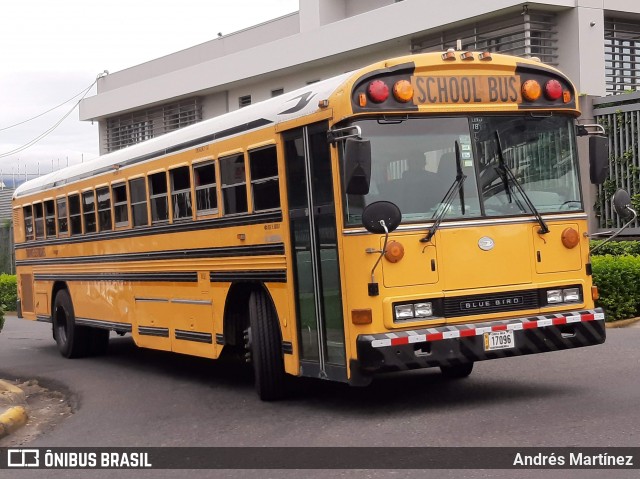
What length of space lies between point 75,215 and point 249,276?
5461 millimetres

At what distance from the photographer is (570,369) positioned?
1054cm

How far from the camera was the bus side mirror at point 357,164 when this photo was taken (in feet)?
25.7

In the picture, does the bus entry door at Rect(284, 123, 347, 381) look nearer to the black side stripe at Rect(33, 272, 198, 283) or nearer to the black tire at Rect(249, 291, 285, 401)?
the black tire at Rect(249, 291, 285, 401)

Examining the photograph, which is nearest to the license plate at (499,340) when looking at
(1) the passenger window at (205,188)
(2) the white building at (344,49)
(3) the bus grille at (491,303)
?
(3) the bus grille at (491,303)

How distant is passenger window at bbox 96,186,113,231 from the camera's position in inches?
528

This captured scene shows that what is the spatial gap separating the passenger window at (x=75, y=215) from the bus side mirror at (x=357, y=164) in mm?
7452

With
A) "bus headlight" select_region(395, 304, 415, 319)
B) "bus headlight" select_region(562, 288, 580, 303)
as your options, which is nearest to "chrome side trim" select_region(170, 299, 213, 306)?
"bus headlight" select_region(395, 304, 415, 319)

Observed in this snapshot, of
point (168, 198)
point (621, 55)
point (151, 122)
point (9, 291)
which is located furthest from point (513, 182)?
point (151, 122)

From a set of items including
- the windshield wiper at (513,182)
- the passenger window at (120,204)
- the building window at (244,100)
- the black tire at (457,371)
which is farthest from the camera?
the building window at (244,100)

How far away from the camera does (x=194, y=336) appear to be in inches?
440

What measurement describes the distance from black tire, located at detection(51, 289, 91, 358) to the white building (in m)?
10.9

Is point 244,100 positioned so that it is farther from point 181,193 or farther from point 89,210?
point 181,193

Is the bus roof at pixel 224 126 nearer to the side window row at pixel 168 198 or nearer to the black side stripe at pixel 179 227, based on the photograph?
the side window row at pixel 168 198

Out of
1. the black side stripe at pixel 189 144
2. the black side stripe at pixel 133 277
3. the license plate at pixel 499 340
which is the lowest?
the license plate at pixel 499 340
